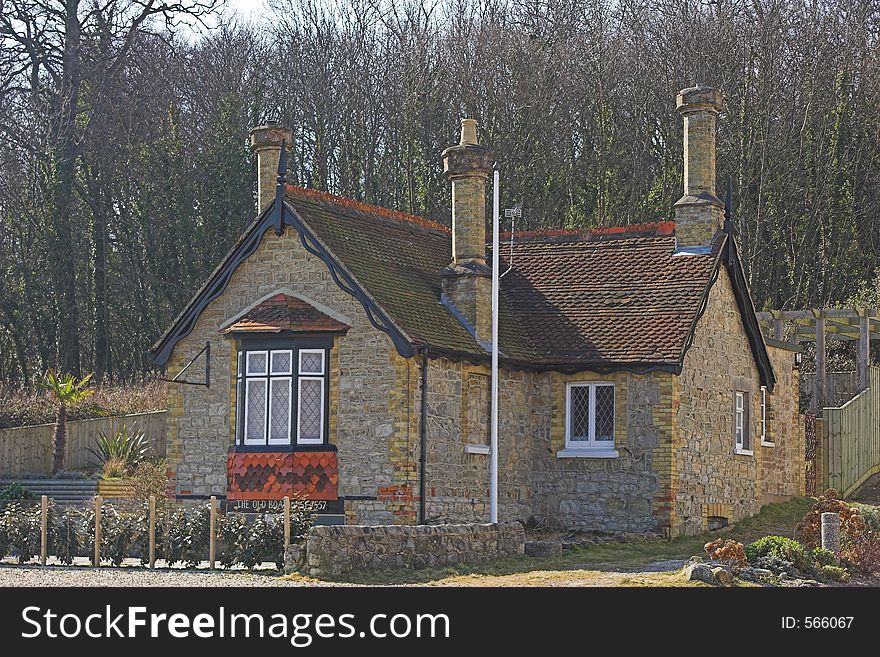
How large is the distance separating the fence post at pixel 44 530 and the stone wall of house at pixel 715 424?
36.4 feet

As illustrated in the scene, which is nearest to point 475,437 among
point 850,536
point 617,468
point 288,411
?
point 617,468

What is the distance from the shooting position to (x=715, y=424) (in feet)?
97.8

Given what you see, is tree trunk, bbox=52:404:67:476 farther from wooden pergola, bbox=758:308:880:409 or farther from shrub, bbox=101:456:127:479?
wooden pergola, bbox=758:308:880:409

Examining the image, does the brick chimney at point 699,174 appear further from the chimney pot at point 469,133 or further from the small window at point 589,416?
the chimney pot at point 469,133

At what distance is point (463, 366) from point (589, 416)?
2929 millimetres

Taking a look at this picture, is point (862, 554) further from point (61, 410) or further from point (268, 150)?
point (61, 410)

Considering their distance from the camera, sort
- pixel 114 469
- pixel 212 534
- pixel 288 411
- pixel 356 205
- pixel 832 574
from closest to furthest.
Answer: pixel 832 574 < pixel 212 534 < pixel 288 411 < pixel 356 205 < pixel 114 469

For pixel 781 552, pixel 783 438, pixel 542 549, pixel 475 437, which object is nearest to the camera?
pixel 781 552

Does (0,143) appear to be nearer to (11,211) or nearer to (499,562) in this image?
(11,211)

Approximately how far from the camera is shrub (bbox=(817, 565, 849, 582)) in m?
20.6

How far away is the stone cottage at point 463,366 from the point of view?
26.1m

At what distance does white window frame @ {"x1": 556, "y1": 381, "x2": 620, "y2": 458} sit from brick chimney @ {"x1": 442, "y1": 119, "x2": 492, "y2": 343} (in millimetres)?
2082

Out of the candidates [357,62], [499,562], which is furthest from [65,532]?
[357,62]

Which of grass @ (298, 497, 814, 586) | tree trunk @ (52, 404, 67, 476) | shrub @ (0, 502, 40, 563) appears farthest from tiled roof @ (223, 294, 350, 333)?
tree trunk @ (52, 404, 67, 476)
